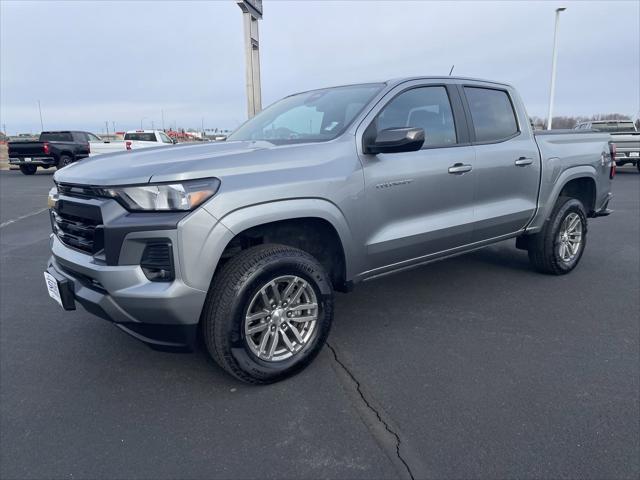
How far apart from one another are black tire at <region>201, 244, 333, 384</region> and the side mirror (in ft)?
2.87

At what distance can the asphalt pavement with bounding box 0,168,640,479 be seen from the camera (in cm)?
225

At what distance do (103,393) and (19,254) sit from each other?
4308 mm

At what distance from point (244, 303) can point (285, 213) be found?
57cm

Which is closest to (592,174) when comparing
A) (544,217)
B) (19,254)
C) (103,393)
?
(544,217)

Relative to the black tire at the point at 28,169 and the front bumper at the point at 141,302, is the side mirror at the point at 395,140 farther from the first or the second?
the black tire at the point at 28,169

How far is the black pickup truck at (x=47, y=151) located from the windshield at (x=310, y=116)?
57.1 feet

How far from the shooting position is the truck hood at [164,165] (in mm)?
2506

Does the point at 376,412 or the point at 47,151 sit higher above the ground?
the point at 47,151

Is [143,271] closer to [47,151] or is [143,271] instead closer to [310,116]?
[310,116]

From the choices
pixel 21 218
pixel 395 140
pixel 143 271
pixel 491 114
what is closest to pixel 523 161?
pixel 491 114

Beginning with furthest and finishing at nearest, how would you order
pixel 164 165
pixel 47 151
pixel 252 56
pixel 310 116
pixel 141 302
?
pixel 47 151, pixel 252 56, pixel 310 116, pixel 164 165, pixel 141 302

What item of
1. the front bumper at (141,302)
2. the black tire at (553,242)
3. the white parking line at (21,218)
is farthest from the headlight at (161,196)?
the white parking line at (21,218)

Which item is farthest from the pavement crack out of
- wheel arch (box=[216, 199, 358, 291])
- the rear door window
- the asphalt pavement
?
the rear door window

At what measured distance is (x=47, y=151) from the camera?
1839 centimetres
